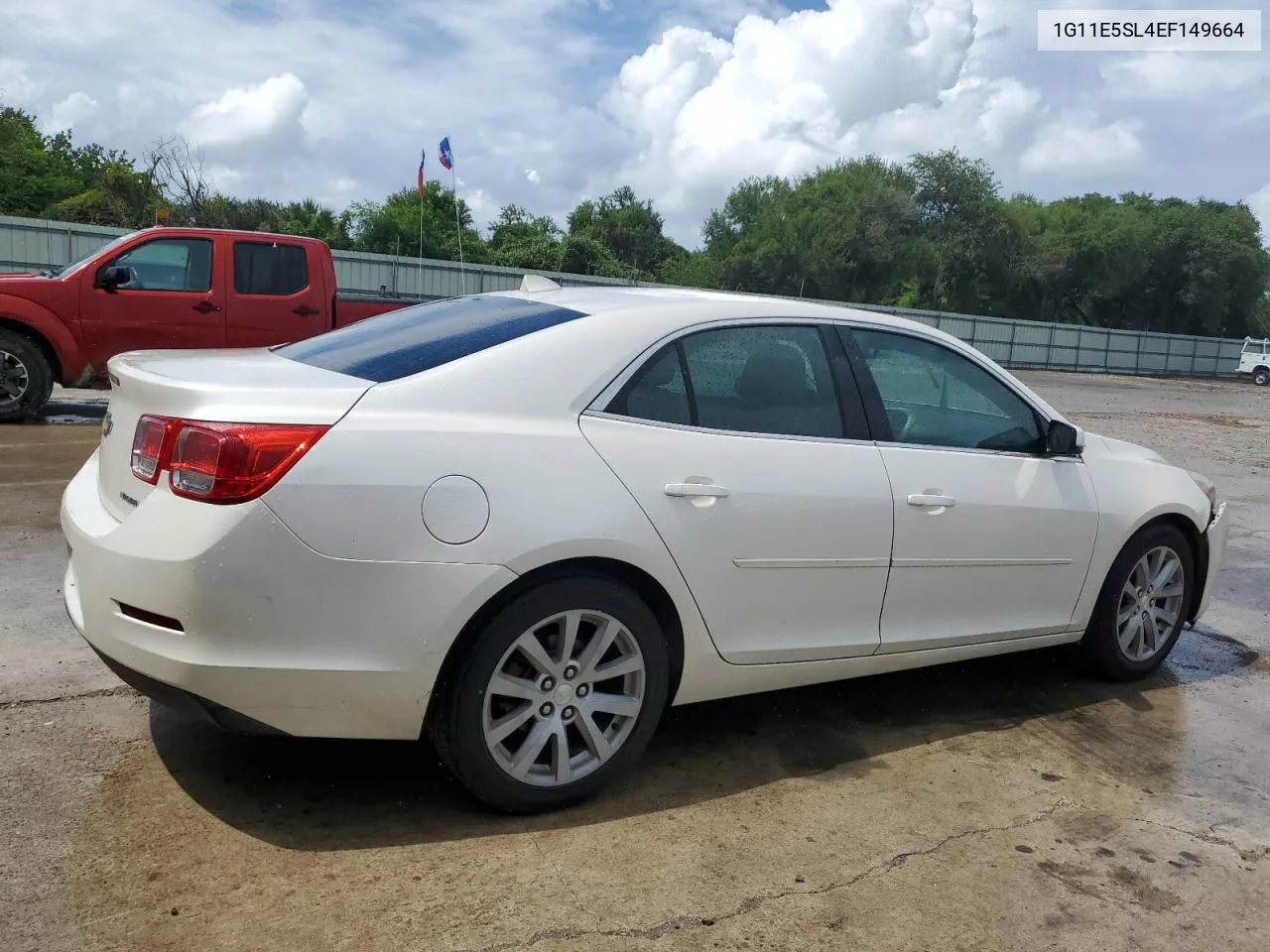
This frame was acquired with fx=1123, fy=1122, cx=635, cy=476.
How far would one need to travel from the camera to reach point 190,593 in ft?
9.16

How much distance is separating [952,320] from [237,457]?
44613 mm

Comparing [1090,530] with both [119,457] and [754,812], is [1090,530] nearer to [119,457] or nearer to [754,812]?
[754,812]

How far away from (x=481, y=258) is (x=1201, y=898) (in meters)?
46.9

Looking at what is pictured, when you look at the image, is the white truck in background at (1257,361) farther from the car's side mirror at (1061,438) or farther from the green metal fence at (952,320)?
the car's side mirror at (1061,438)

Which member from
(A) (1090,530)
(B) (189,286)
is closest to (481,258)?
(B) (189,286)

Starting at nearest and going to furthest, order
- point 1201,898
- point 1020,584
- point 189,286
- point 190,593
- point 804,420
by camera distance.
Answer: point 190,593, point 1201,898, point 804,420, point 1020,584, point 189,286

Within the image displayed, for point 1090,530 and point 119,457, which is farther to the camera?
point 1090,530

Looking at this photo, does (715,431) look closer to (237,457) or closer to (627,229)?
(237,457)

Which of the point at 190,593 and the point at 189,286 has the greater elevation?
the point at 189,286

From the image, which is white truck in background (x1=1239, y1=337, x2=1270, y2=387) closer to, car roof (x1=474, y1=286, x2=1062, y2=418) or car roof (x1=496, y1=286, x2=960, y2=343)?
car roof (x1=474, y1=286, x2=1062, y2=418)

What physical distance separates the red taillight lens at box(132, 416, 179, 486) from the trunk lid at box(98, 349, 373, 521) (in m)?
0.02

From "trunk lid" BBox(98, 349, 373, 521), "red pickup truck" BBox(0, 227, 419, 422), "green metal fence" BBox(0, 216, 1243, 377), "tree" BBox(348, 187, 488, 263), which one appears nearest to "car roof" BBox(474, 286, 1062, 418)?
"trunk lid" BBox(98, 349, 373, 521)

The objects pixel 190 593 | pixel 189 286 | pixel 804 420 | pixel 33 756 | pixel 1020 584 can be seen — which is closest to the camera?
pixel 190 593

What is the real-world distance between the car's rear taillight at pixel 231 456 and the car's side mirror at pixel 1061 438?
289 centimetres
